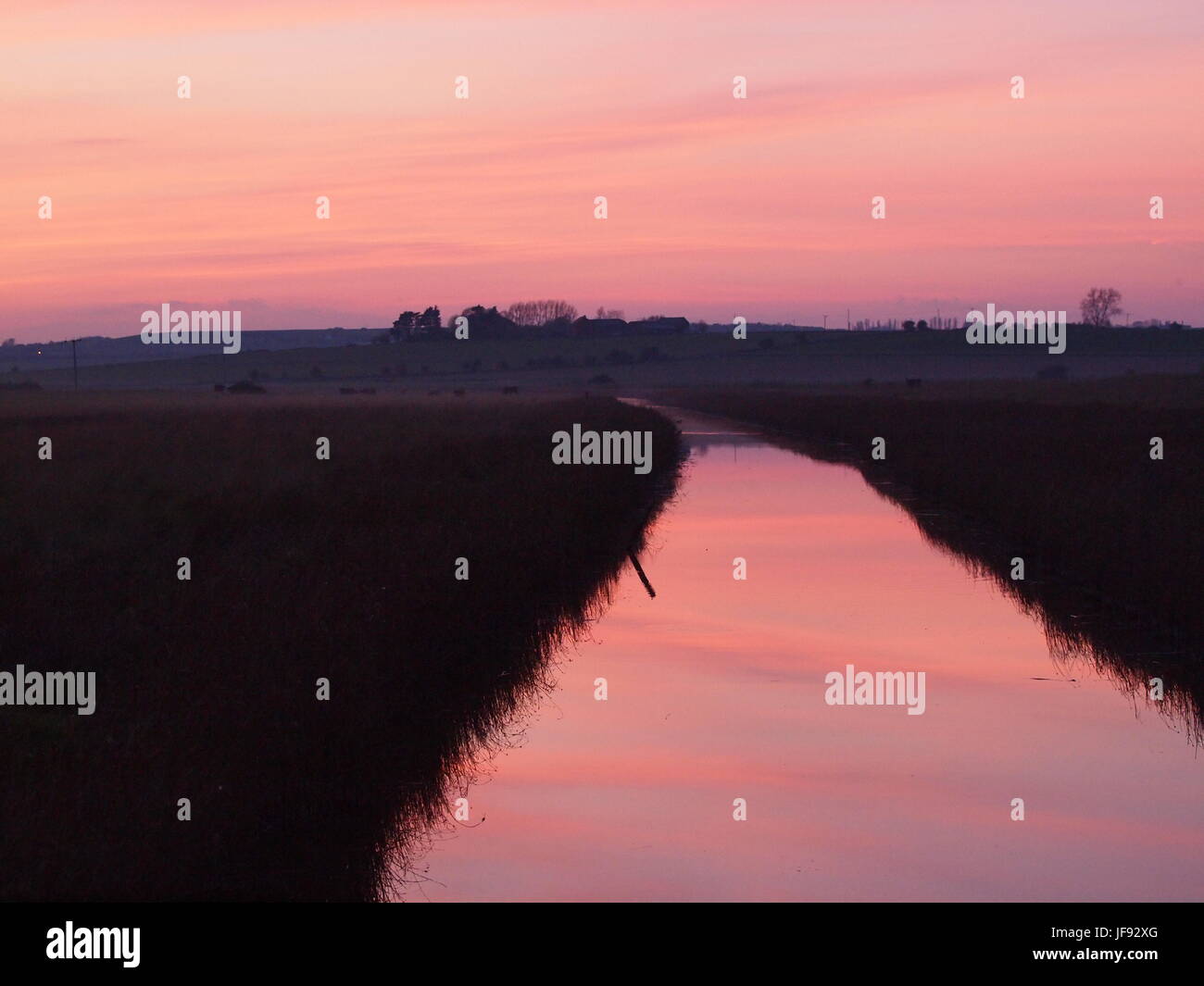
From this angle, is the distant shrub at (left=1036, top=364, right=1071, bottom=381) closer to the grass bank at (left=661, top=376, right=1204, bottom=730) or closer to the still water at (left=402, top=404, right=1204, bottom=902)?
the grass bank at (left=661, top=376, right=1204, bottom=730)

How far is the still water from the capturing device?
25.8 ft

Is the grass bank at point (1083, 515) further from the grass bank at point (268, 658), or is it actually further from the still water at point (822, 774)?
the grass bank at point (268, 658)

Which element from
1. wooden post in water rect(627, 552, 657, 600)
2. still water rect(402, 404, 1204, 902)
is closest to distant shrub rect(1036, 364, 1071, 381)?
wooden post in water rect(627, 552, 657, 600)

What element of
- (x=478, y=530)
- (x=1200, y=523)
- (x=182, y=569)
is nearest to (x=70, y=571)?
(x=182, y=569)

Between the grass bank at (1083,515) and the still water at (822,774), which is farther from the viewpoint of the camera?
the grass bank at (1083,515)

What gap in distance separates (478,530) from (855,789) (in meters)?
11.9

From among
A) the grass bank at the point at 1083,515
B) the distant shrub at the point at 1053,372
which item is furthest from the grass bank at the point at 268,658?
the distant shrub at the point at 1053,372

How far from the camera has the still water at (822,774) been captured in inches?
310

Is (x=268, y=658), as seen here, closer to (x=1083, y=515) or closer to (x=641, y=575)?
(x=641, y=575)

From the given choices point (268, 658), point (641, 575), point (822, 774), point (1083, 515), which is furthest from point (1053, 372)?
point (822, 774)

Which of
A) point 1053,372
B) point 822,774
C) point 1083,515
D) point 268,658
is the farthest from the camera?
point 1053,372

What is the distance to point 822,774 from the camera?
10109mm

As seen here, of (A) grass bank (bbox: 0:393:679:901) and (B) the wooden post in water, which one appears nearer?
(A) grass bank (bbox: 0:393:679:901)
